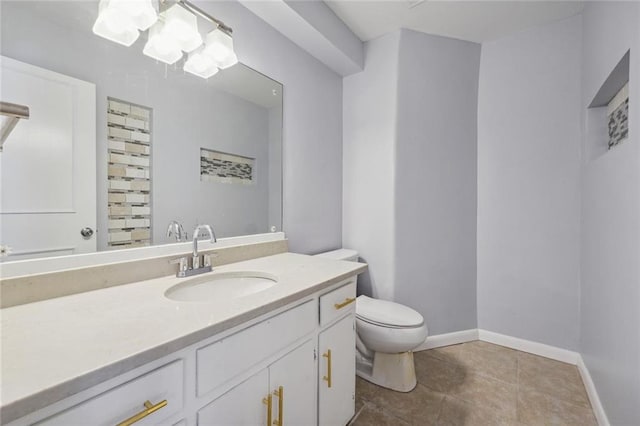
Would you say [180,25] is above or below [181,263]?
above

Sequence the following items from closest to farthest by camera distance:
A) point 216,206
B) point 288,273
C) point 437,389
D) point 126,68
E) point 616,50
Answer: point 126,68 < point 288,273 < point 616,50 < point 216,206 < point 437,389

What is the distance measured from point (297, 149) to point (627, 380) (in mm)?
1950

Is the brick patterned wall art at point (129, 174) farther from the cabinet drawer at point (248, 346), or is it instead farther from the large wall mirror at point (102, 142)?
the cabinet drawer at point (248, 346)

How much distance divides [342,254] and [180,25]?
5.28 ft

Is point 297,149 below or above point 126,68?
below

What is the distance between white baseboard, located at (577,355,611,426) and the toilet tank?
151 centimetres

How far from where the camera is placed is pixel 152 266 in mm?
1100

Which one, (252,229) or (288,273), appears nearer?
(288,273)

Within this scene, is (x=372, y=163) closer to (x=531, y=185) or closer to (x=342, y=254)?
(x=342, y=254)

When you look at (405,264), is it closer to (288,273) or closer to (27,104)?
(288,273)

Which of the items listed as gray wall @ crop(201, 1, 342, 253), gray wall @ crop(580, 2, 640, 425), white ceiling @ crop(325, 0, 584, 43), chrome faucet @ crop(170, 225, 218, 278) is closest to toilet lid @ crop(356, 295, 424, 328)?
gray wall @ crop(201, 1, 342, 253)

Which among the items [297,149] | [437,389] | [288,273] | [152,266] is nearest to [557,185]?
[437,389]

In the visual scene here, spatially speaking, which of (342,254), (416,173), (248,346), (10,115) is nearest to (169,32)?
(10,115)

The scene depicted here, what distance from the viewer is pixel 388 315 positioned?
167 centimetres
